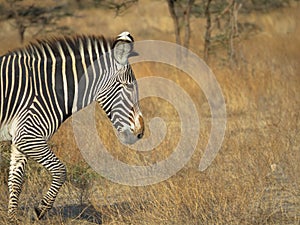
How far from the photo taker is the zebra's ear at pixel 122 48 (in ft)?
16.8

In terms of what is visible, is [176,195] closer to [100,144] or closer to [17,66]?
[17,66]

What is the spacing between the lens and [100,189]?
20.2 feet

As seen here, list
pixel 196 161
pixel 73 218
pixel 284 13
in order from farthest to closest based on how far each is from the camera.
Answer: pixel 284 13 → pixel 196 161 → pixel 73 218

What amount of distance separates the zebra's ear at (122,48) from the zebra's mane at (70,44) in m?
0.08

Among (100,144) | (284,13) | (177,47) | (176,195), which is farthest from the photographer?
(284,13)

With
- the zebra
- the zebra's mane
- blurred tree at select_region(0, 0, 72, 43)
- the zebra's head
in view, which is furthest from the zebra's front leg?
blurred tree at select_region(0, 0, 72, 43)

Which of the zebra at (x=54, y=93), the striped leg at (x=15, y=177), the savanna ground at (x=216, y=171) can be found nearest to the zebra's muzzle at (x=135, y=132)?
the zebra at (x=54, y=93)

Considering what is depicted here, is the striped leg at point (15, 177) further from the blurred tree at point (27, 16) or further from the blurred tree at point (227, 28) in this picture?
the blurred tree at point (27, 16)

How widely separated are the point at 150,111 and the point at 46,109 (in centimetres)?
534

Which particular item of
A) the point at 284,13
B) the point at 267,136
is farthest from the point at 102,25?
the point at 267,136

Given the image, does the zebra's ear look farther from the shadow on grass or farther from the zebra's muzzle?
the shadow on grass

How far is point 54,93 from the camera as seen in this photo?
5.00 metres

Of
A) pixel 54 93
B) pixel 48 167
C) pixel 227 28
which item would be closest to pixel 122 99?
pixel 54 93

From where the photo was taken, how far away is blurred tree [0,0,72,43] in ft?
50.3
